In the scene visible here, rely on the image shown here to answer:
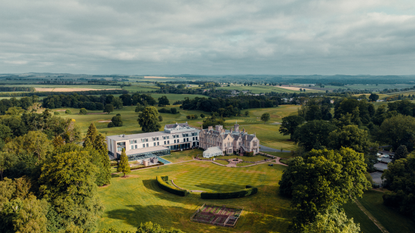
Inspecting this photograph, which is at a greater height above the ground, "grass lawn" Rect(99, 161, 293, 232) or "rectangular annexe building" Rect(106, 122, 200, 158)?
"rectangular annexe building" Rect(106, 122, 200, 158)

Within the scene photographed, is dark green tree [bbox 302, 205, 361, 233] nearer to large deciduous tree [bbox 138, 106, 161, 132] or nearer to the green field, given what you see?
the green field

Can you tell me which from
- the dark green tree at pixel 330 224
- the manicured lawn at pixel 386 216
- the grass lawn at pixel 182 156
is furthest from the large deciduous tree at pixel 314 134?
the dark green tree at pixel 330 224

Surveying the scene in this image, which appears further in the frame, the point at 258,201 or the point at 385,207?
the point at 258,201

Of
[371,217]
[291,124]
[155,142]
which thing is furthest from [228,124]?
[371,217]

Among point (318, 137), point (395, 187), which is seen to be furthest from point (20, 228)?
point (318, 137)

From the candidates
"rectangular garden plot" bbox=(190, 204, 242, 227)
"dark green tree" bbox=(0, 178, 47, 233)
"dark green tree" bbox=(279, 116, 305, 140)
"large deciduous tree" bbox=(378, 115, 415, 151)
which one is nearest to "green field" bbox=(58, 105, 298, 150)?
"dark green tree" bbox=(279, 116, 305, 140)

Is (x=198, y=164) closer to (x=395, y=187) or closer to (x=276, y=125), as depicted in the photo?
(x=395, y=187)

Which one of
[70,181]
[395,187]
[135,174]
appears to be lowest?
[135,174]
